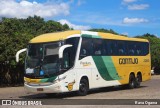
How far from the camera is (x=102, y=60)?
24.4 metres

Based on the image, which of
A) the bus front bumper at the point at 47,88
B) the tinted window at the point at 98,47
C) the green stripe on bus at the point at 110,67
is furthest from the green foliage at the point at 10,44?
the bus front bumper at the point at 47,88

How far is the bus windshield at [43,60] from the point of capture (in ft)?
68.3

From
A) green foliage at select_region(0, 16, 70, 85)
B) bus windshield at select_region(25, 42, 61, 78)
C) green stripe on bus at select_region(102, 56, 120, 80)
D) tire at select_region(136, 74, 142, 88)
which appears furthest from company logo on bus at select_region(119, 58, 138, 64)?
green foliage at select_region(0, 16, 70, 85)

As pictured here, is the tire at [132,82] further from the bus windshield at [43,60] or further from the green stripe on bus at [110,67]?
the bus windshield at [43,60]

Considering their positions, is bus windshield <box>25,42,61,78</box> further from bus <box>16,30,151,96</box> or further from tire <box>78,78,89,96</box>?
tire <box>78,78,89,96</box>

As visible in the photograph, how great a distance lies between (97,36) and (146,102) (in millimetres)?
8334

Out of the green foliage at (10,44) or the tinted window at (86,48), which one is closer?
the tinted window at (86,48)

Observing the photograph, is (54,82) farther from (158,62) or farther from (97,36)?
(158,62)

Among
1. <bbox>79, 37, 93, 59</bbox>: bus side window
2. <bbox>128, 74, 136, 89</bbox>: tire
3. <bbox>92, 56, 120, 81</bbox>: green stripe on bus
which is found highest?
<bbox>79, 37, 93, 59</bbox>: bus side window

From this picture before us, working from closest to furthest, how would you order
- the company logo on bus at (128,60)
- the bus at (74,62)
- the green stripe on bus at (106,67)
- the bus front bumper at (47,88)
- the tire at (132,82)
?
the bus front bumper at (47,88) < the bus at (74,62) < the green stripe on bus at (106,67) < the company logo on bus at (128,60) < the tire at (132,82)

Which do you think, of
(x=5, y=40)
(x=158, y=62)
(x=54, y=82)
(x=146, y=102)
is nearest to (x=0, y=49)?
(x=5, y=40)

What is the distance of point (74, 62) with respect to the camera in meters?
21.6

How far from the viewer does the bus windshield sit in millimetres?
20812

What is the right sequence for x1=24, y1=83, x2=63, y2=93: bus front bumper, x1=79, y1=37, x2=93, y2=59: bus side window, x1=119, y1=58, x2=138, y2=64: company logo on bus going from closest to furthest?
x1=24, y1=83, x2=63, y2=93: bus front bumper
x1=79, y1=37, x2=93, y2=59: bus side window
x1=119, y1=58, x2=138, y2=64: company logo on bus
